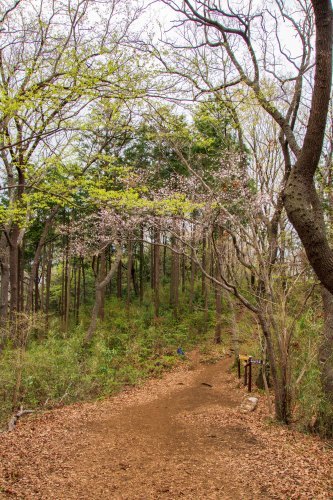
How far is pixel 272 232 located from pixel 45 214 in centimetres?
1530

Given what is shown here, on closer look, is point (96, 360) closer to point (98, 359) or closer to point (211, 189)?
point (98, 359)

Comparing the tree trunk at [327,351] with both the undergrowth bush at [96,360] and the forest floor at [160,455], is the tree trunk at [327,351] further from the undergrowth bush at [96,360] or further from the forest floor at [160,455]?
the undergrowth bush at [96,360]

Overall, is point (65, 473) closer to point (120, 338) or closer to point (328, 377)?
point (328, 377)

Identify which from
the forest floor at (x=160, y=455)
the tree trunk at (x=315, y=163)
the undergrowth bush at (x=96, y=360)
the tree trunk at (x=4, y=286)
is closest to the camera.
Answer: the tree trunk at (x=315, y=163)

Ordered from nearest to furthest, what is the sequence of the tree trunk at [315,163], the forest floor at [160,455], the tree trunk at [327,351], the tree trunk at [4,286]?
1. the tree trunk at [315,163]
2. the forest floor at [160,455]
3. the tree trunk at [327,351]
4. the tree trunk at [4,286]

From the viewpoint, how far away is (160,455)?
6074 mm

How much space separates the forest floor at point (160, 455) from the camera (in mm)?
4750

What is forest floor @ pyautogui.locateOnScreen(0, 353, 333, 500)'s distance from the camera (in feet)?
15.6

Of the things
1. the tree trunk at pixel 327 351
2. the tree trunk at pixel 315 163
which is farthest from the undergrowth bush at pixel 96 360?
the tree trunk at pixel 315 163

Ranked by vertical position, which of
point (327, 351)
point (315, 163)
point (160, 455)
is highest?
point (315, 163)

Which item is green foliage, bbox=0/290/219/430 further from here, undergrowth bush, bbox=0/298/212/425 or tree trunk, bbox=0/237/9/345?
tree trunk, bbox=0/237/9/345

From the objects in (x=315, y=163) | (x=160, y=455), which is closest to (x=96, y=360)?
(x=160, y=455)

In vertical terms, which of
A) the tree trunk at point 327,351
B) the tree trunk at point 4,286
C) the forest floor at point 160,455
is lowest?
the forest floor at point 160,455

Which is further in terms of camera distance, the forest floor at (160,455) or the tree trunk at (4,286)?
the tree trunk at (4,286)
